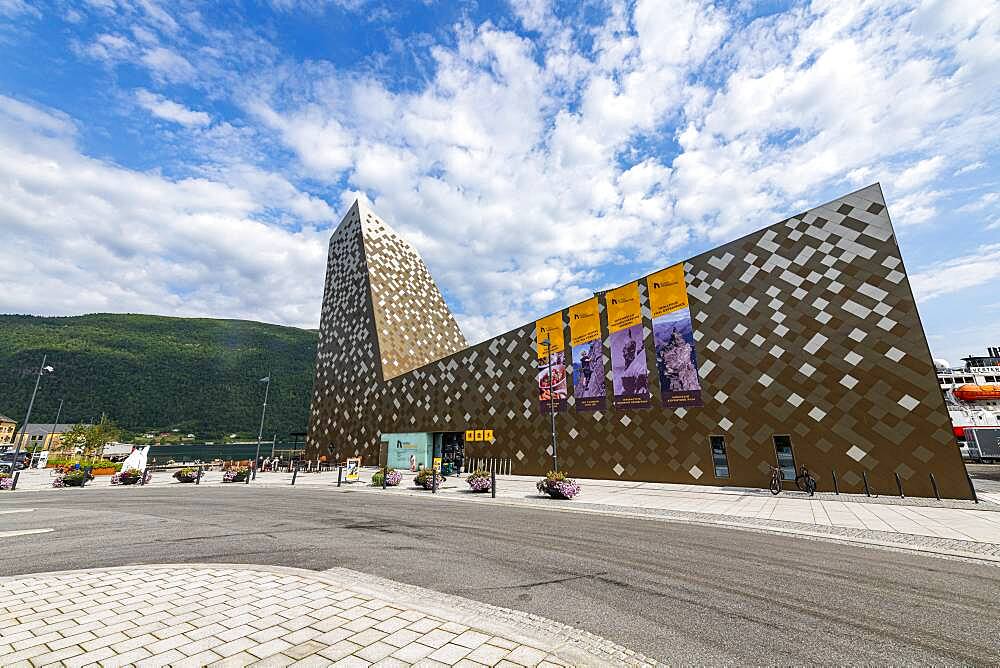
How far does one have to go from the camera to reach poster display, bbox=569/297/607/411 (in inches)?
1013

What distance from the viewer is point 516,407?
3066 centimetres

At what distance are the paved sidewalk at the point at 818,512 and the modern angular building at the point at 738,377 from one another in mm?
1854

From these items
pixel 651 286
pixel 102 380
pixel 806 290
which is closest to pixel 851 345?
pixel 806 290

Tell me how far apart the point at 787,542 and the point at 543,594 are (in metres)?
7.02

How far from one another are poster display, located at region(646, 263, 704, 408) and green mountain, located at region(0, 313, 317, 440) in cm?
12902

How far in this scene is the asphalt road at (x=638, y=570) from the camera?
162 inches

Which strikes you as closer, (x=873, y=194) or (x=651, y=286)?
(x=873, y=194)

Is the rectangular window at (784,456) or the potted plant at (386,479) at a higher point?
the rectangular window at (784,456)

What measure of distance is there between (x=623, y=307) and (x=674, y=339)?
12.7ft

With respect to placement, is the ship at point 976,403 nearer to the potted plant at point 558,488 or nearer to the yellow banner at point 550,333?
the yellow banner at point 550,333

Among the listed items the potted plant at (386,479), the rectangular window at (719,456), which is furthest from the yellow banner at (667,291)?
the potted plant at (386,479)

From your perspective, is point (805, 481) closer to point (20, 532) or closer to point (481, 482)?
point (481, 482)

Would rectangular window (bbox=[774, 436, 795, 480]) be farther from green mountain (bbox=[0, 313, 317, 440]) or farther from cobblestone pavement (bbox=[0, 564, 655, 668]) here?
green mountain (bbox=[0, 313, 317, 440])

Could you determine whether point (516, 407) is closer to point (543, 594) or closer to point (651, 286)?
point (651, 286)
